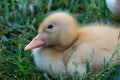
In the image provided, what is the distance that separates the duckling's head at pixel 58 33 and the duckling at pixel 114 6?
576mm

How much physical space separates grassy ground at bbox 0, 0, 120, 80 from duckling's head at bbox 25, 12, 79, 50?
0.59 feet

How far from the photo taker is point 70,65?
265 centimetres

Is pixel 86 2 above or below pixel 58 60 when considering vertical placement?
above

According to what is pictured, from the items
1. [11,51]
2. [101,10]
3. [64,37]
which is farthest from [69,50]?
[101,10]

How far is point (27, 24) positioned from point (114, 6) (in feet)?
2.12

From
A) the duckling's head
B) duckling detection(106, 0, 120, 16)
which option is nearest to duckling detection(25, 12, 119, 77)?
the duckling's head

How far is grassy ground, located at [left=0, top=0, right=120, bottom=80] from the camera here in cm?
278

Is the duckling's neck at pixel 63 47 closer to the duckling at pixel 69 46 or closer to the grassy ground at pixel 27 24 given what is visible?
the duckling at pixel 69 46

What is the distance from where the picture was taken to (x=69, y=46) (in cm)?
272

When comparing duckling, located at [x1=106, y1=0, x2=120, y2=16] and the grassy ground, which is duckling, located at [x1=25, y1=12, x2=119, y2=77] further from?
duckling, located at [x1=106, y1=0, x2=120, y2=16]

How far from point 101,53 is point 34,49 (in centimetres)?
42

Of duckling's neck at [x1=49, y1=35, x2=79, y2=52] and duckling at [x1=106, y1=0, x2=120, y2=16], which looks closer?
duckling's neck at [x1=49, y1=35, x2=79, y2=52]

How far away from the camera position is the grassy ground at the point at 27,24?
9.13 ft

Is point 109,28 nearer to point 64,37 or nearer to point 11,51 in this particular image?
point 64,37
